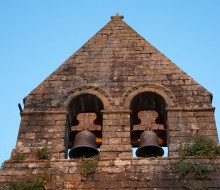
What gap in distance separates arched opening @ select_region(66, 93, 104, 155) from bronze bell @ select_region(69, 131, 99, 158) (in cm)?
51

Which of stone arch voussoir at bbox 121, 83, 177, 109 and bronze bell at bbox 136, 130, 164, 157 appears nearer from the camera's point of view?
bronze bell at bbox 136, 130, 164, 157

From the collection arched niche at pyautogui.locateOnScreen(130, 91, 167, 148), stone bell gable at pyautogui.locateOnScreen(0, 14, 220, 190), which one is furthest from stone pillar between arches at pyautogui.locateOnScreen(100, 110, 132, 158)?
arched niche at pyautogui.locateOnScreen(130, 91, 167, 148)

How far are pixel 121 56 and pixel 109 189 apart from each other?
3.77 m

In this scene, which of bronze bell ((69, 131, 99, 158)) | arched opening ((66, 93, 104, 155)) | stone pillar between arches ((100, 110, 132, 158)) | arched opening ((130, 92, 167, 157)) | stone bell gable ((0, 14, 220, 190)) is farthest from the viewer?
arched opening ((66, 93, 104, 155))

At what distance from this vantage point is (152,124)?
9.36 metres

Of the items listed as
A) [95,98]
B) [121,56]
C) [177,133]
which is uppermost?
[121,56]

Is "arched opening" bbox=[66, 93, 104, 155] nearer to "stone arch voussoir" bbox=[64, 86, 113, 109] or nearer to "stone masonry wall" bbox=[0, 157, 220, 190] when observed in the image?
"stone arch voussoir" bbox=[64, 86, 113, 109]

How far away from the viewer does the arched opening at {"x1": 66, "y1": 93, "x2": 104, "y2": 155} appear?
31.1ft

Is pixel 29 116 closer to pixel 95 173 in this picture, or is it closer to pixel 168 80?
pixel 95 173

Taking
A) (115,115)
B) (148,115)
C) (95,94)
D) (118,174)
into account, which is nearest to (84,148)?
(115,115)

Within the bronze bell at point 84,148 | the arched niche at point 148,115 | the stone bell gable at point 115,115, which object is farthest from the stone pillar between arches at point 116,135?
the arched niche at point 148,115

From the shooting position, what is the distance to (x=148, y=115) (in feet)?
31.3

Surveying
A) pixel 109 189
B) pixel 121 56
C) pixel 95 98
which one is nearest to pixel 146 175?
pixel 109 189

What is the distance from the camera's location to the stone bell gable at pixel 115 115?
797cm
